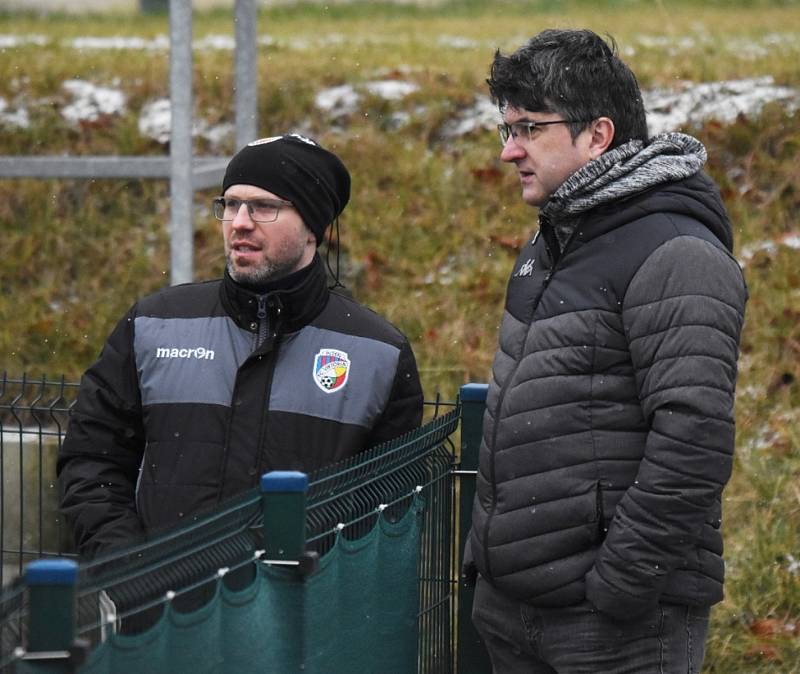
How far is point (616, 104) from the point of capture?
316 centimetres

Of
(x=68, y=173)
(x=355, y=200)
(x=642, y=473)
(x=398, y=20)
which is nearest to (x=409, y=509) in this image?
(x=642, y=473)

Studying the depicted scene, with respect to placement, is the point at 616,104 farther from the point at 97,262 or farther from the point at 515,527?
the point at 97,262

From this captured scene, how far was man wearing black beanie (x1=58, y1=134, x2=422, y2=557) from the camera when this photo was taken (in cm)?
354

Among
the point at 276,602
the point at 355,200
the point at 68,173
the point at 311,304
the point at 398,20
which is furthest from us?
the point at 398,20

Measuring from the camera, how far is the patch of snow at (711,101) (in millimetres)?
8109

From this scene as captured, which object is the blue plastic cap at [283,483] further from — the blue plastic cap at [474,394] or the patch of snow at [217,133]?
the patch of snow at [217,133]

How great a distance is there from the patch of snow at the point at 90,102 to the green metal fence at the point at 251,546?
404cm

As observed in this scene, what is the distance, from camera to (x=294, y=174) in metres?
3.74

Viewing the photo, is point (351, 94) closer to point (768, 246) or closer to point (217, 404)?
point (768, 246)

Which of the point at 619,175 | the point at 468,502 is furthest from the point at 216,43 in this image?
the point at 619,175

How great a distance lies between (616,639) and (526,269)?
84 cm

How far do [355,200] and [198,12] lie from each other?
28.8ft

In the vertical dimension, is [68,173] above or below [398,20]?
below

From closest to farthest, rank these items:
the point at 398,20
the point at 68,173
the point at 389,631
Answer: the point at 389,631 < the point at 68,173 < the point at 398,20
